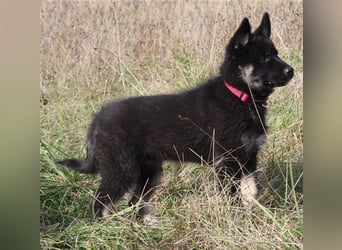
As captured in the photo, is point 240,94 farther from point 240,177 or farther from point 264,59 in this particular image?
point 240,177

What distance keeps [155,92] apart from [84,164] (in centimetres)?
77

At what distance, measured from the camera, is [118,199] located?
3.90 m

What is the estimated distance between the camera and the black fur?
386 cm

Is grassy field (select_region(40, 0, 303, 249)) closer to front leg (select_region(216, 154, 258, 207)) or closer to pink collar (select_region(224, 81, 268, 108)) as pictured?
front leg (select_region(216, 154, 258, 207))

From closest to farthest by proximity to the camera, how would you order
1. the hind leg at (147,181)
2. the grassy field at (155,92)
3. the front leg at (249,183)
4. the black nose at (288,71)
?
the grassy field at (155,92), the black nose at (288,71), the front leg at (249,183), the hind leg at (147,181)

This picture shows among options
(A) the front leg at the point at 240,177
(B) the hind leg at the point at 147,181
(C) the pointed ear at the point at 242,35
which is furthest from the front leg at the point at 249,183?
(C) the pointed ear at the point at 242,35

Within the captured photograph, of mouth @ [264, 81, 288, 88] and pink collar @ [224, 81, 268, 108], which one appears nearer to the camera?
mouth @ [264, 81, 288, 88]

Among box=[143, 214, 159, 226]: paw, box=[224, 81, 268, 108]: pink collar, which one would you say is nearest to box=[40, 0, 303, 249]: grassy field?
box=[143, 214, 159, 226]: paw

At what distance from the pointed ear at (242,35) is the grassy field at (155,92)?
9 centimetres

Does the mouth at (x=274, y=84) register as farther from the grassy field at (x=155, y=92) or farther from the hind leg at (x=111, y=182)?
the hind leg at (x=111, y=182)

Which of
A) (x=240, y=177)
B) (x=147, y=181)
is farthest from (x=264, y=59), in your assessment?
(x=147, y=181)

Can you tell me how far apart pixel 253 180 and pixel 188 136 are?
593mm

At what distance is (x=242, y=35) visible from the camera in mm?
3805

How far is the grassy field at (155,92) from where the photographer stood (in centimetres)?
356
